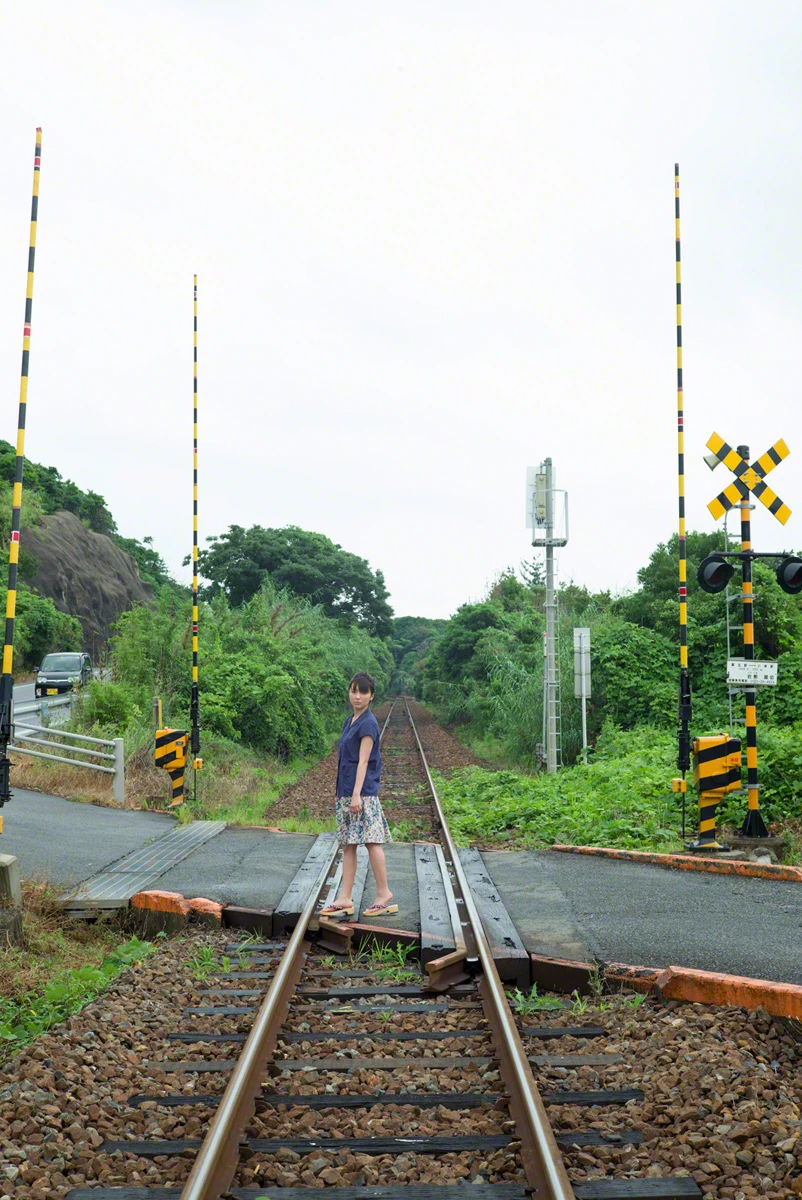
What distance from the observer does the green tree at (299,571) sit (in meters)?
47.8

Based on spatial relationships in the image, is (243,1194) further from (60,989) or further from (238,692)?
(238,692)

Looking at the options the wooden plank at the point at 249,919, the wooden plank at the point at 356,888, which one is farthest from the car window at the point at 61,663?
the wooden plank at the point at 249,919

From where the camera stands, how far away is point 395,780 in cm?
1798

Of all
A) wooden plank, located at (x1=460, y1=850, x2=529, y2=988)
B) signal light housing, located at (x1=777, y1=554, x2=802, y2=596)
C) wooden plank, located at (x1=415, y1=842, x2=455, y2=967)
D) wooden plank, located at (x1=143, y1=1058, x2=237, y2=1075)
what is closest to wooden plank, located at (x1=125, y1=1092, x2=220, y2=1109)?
wooden plank, located at (x1=143, y1=1058, x2=237, y2=1075)

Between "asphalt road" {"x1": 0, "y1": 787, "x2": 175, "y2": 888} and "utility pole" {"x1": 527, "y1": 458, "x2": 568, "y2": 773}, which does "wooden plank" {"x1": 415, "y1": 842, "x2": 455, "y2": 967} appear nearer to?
"asphalt road" {"x1": 0, "y1": 787, "x2": 175, "y2": 888}

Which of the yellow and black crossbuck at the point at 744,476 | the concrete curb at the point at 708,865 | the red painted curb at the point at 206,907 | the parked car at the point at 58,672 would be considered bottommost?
the red painted curb at the point at 206,907

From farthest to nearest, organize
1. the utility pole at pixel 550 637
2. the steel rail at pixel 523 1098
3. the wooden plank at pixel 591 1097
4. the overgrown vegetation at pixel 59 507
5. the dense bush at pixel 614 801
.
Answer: the overgrown vegetation at pixel 59 507
the utility pole at pixel 550 637
the dense bush at pixel 614 801
the wooden plank at pixel 591 1097
the steel rail at pixel 523 1098

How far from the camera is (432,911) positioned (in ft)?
21.8

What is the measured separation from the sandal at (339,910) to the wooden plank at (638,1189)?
350 centimetres

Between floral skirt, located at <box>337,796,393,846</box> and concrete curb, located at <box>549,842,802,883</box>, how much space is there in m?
2.96

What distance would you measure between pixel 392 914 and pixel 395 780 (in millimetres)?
11420

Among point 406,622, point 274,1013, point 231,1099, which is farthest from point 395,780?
point 406,622

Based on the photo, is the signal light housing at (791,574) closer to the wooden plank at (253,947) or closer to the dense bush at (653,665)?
the dense bush at (653,665)

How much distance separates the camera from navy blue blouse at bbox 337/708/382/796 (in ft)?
21.7
